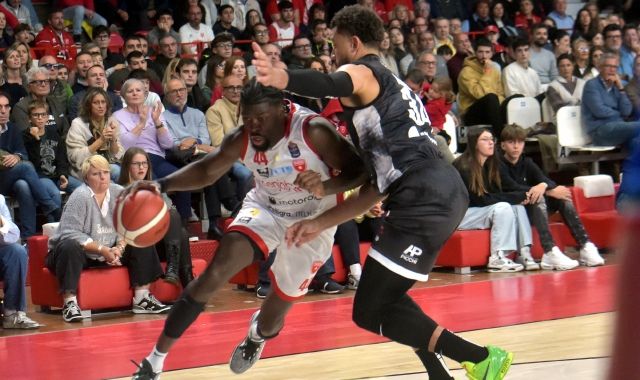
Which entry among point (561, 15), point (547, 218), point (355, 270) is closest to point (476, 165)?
point (547, 218)

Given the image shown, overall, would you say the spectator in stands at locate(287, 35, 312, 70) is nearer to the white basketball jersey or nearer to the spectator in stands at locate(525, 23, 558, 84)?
the spectator in stands at locate(525, 23, 558, 84)

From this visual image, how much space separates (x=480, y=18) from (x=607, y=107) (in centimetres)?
441

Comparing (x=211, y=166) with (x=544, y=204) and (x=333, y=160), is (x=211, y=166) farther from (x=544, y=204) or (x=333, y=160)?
(x=544, y=204)

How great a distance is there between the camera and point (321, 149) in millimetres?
4375

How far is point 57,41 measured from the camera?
10.8m

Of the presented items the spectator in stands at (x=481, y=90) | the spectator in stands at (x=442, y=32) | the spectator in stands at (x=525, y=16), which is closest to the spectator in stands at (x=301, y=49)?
the spectator in stands at (x=481, y=90)

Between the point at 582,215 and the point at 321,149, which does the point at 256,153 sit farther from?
the point at 582,215

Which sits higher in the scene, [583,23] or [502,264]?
[583,23]

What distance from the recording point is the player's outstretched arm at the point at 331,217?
4.20 m

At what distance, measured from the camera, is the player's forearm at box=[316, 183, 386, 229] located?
13.8ft

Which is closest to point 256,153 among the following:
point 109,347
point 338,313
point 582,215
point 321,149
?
point 321,149

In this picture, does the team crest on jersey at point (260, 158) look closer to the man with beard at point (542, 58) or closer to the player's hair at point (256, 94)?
the player's hair at point (256, 94)

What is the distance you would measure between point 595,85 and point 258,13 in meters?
4.58

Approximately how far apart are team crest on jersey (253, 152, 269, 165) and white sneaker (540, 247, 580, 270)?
4.56m
